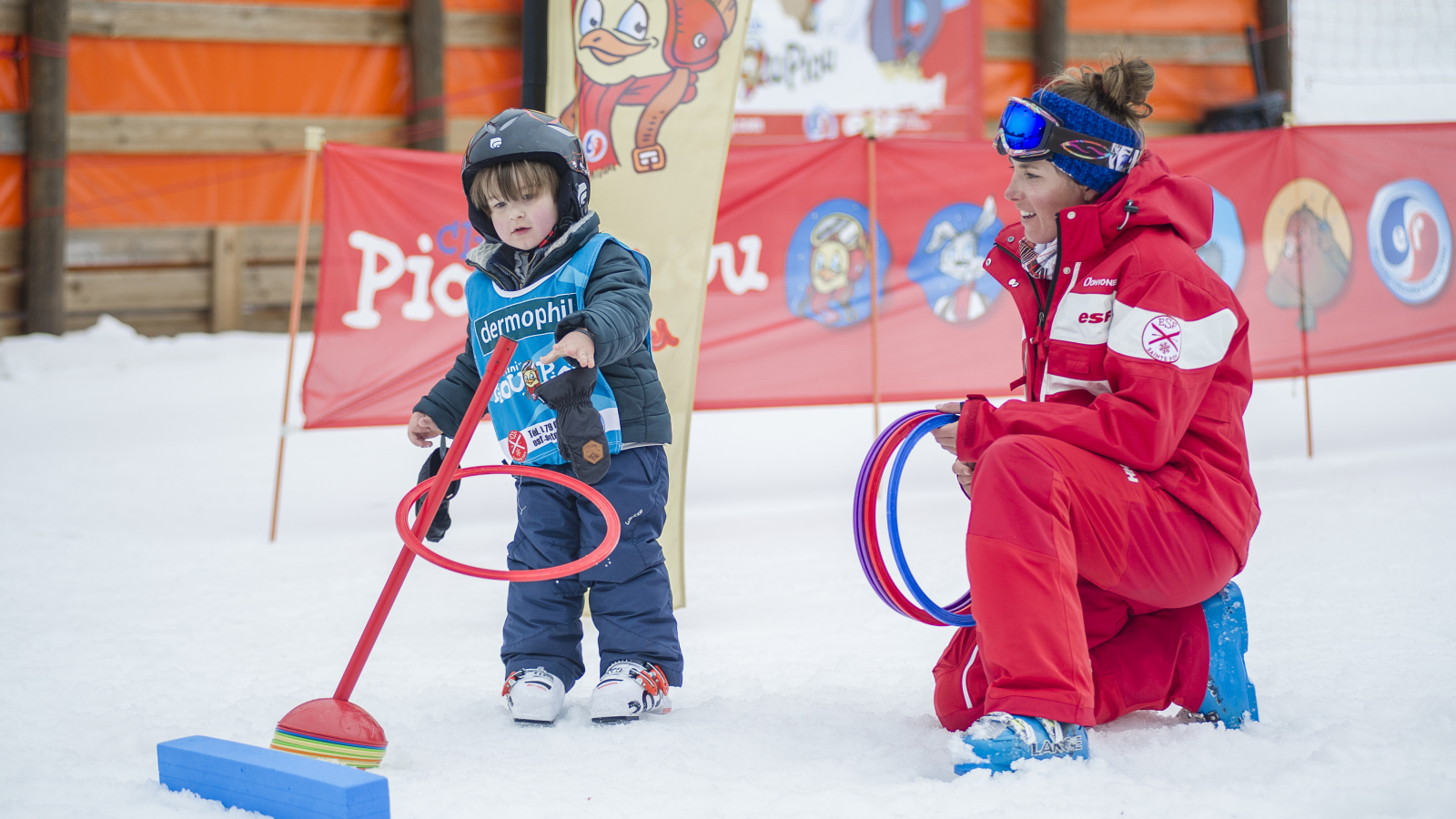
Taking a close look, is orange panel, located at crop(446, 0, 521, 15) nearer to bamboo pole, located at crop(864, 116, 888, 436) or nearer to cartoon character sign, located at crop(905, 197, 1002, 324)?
bamboo pole, located at crop(864, 116, 888, 436)

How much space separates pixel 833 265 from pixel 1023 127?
319cm

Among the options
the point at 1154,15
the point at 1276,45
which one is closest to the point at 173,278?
the point at 1154,15

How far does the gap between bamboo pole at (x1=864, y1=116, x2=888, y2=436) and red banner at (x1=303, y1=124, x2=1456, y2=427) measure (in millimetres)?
25

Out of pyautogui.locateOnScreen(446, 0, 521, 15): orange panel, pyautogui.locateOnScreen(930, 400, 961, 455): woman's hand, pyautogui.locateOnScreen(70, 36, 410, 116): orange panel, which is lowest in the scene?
pyautogui.locateOnScreen(930, 400, 961, 455): woman's hand

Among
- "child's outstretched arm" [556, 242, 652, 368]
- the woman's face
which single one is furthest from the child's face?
the woman's face

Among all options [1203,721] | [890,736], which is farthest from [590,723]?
[1203,721]

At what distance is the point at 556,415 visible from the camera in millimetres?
2189

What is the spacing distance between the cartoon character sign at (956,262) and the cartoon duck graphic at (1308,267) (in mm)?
1322

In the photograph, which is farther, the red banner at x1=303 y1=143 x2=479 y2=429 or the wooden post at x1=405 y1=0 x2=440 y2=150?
the wooden post at x1=405 y1=0 x2=440 y2=150

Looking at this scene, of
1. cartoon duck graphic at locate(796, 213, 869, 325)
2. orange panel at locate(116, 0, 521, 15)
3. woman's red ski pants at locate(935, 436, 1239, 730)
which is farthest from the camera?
orange panel at locate(116, 0, 521, 15)

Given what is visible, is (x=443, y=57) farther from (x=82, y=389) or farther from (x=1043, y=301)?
(x=1043, y=301)

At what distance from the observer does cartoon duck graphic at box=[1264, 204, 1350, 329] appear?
5.25 meters

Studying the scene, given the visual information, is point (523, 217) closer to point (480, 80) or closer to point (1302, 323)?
point (1302, 323)

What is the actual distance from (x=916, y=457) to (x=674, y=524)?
2735mm
